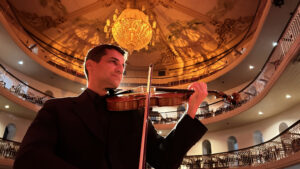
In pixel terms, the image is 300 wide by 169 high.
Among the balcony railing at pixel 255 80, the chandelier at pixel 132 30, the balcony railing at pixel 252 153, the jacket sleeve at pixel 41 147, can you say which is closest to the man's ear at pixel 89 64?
the jacket sleeve at pixel 41 147

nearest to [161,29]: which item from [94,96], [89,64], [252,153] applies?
[252,153]

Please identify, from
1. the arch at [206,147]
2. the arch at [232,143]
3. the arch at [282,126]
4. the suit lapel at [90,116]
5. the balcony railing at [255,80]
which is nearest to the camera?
the suit lapel at [90,116]

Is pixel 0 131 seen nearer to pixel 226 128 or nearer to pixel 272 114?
pixel 226 128

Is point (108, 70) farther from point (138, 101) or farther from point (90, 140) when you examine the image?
point (90, 140)

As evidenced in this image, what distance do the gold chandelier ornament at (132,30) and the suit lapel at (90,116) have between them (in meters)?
10.6

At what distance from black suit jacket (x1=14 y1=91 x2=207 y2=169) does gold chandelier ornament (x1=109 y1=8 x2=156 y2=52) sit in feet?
34.4

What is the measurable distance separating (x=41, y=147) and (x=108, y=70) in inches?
27.7

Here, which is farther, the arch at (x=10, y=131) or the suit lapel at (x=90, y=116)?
the arch at (x=10, y=131)

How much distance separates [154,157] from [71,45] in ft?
64.6

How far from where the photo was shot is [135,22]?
12133 mm

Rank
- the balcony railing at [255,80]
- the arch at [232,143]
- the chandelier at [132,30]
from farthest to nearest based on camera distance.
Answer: the arch at [232,143] → the chandelier at [132,30] → the balcony railing at [255,80]

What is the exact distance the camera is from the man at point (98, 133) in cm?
130

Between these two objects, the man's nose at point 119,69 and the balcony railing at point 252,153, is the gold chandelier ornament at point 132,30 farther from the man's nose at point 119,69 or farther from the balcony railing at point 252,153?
the man's nose at point 119,69

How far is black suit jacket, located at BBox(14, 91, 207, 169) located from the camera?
1266 mm
